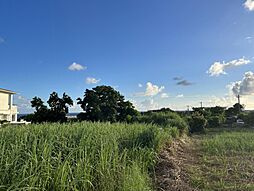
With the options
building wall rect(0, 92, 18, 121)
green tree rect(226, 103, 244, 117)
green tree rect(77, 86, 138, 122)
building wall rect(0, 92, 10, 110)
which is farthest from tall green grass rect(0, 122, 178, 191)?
green tree rect(226, 103, 244, 117)

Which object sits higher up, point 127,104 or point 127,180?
point 127,104

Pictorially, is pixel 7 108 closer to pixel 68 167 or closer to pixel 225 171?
pixel 225 171

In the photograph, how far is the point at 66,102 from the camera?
1988cm

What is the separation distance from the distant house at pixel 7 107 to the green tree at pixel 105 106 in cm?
981

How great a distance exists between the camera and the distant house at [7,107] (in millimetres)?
25194

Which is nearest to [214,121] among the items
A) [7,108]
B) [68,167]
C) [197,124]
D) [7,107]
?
[197,124]

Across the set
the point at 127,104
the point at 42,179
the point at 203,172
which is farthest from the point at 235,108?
the point at 42,179

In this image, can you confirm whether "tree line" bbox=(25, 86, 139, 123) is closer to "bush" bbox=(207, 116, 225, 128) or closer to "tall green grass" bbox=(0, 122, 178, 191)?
"bush" bbox=(207, 116, 225, 128)

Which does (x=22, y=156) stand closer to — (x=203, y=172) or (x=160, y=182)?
(x=160, y=182)

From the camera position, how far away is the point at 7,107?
26.1m

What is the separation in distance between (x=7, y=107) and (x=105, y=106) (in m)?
12.1

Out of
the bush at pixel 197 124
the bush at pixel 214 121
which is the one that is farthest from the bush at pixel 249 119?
the bush at pixel 197 124

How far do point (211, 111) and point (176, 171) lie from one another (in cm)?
2277

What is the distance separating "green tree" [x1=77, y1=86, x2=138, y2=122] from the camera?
1895cm
